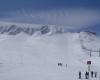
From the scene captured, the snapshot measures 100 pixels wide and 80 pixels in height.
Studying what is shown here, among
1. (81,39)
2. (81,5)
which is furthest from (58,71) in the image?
(81,5)

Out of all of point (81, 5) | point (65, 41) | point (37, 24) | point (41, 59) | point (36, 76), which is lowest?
point (36, 76)

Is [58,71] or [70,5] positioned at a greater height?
[70,5]

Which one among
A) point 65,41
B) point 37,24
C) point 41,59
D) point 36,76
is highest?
point 37,24

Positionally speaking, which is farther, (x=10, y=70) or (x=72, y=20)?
(x=72, y=20)

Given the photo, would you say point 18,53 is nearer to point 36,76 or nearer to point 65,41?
point 36,76

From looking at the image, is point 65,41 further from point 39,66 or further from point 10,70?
point 10,70

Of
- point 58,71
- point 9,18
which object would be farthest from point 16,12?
point 58,71
